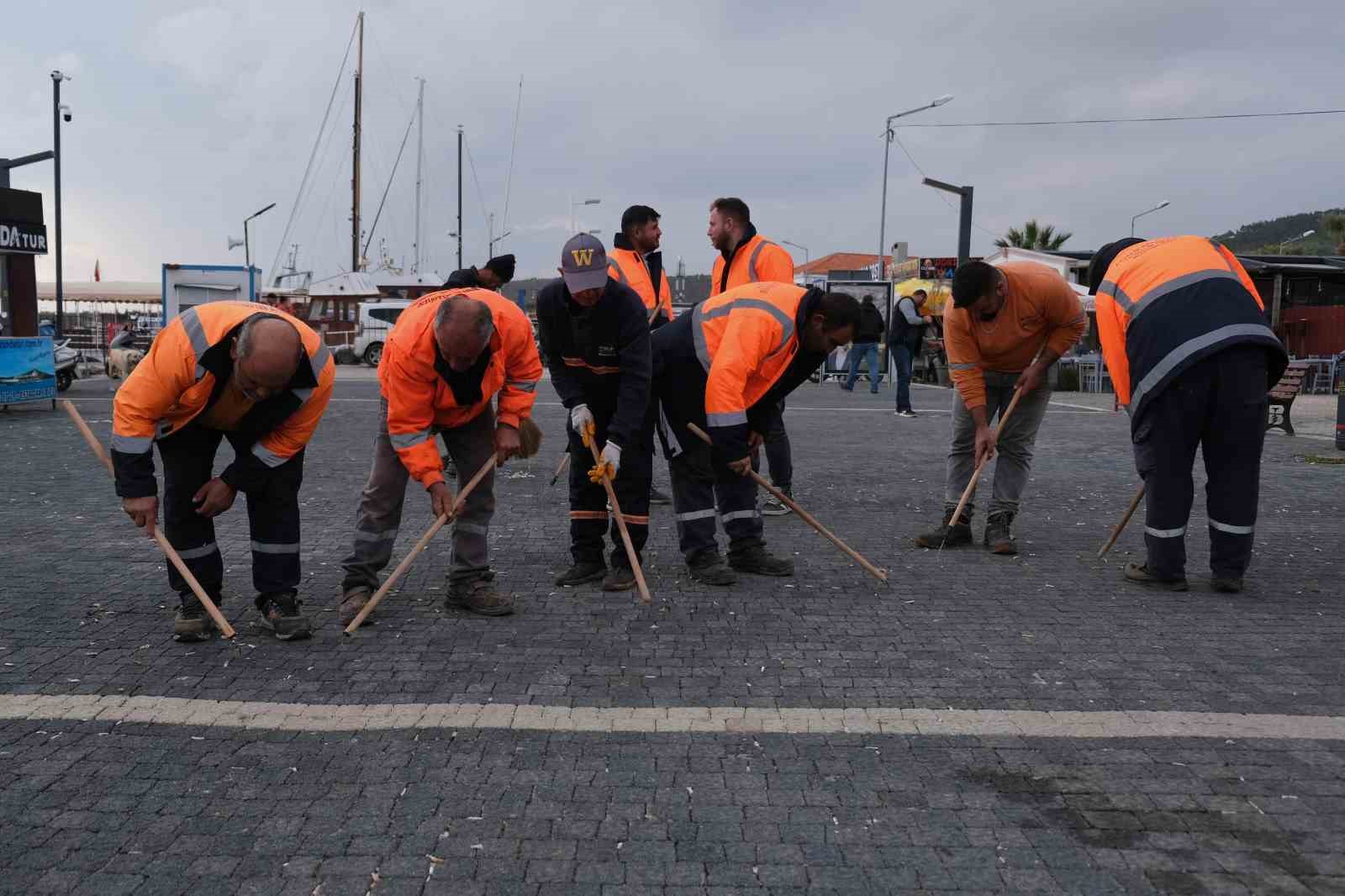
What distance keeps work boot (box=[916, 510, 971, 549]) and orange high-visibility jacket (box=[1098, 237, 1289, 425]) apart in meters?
1.25

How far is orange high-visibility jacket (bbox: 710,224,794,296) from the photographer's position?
689cm

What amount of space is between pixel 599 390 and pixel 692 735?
2.35 meters

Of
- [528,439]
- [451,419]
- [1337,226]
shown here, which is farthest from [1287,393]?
[1337,226]

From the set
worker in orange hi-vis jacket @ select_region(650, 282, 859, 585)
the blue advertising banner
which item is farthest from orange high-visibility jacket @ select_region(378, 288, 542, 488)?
the blue advertising banner

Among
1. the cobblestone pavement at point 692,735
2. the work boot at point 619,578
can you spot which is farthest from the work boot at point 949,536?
the work boot at point 619,578

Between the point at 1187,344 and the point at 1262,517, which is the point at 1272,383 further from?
the point at 1262,517

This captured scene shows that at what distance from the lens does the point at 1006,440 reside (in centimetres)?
630

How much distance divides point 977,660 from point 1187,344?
1991 millimetres

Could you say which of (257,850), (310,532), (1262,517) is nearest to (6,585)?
(310,532)

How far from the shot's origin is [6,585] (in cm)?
515

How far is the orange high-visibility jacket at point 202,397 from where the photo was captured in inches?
154

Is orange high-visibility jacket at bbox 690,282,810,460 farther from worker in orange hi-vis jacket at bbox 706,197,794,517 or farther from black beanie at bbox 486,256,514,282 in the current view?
black beanie at bbox 486,256,514,282

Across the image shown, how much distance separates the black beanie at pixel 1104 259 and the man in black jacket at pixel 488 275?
12.2ft

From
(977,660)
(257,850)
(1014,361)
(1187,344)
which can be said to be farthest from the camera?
(1014,361)
